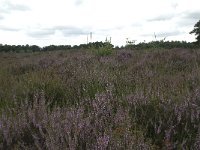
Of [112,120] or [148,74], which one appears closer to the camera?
[112,120]

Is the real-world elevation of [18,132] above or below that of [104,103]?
below

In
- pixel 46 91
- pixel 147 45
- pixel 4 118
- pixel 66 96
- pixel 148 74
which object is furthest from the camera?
pixel 147 45

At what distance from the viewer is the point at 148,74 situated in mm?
5379

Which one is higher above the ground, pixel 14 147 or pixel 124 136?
pixel 124 136

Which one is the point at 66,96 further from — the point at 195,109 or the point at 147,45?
the point at 147,45

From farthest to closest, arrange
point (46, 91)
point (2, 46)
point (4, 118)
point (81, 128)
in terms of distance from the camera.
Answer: point (2, 46) → point (46, 91) → point (4, 118) → point (81, 128)

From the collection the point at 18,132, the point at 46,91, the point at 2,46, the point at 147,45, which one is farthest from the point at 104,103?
the point at 2,46

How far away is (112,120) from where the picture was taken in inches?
102

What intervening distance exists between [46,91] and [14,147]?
7.31 feet

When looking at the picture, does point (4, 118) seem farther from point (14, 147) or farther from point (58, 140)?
point (58, 140)

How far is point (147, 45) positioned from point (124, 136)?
47.8 ft

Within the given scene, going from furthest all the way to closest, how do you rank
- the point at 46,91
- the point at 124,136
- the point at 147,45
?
the point at 147,45 < the point at 46,91 < the point at 124,136

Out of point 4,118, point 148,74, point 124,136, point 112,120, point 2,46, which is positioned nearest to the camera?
point 124,136

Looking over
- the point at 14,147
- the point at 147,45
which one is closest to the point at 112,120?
the point at 14,147
